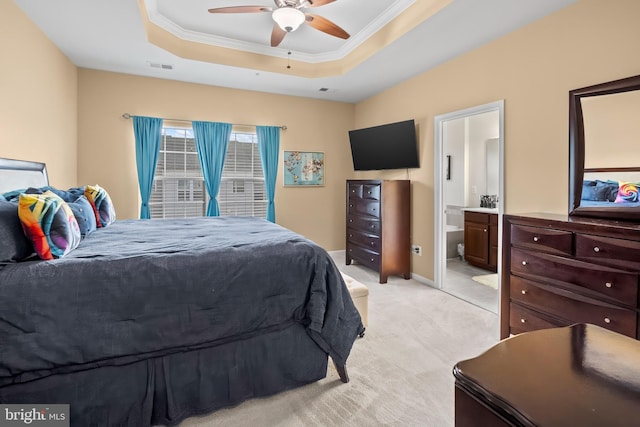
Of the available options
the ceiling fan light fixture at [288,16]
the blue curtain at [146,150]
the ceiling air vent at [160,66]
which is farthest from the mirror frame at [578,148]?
the blue curtain at [146,150]

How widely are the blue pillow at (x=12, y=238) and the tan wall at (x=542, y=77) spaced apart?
3.58 m

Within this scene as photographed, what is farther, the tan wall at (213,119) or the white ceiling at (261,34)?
the tan wall at (213,119)

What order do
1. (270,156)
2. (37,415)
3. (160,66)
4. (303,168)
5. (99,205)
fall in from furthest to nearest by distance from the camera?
(303,168)
(270,156)
(160,66)
(99,205)
(37,415)

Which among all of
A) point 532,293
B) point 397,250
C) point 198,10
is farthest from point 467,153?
point 198,10

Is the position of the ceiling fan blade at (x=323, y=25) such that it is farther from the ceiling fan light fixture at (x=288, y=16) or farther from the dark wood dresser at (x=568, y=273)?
the dark wood dresser at (x=568, y=273)

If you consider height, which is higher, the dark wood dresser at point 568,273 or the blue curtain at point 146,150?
the blue curtain at point 146,150

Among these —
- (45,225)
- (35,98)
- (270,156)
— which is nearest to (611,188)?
(45,225)

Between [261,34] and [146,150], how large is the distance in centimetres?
211

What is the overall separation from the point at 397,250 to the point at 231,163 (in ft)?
9.06

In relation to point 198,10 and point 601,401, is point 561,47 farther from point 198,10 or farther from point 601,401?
point 198,10

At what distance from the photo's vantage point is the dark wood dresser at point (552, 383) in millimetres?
519

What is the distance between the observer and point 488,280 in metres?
4.24

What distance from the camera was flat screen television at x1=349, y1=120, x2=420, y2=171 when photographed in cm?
428

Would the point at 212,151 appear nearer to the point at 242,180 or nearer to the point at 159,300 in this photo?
the point at 242,180
